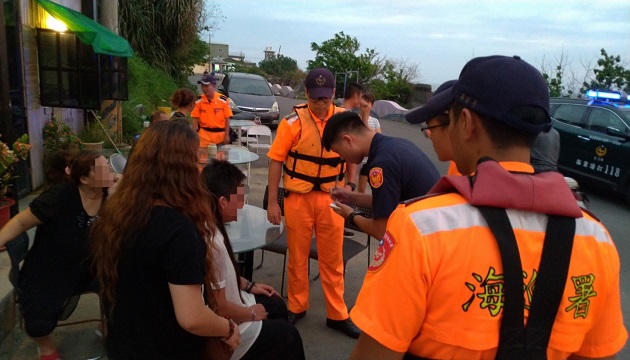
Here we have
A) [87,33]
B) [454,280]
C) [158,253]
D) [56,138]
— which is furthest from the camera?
[56,138]

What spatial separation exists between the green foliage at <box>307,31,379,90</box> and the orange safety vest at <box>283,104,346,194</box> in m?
24.0

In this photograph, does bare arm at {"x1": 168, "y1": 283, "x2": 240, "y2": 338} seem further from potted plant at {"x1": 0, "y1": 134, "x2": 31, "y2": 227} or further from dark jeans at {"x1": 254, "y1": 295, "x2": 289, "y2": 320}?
potted plant at {"x1": 0, "y1": 134, "x2": 31, "y2": 227}

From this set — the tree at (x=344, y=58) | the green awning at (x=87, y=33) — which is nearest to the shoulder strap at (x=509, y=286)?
the green awning at (x=87, y=33)

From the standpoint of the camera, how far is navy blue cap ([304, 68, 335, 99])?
3.47 m

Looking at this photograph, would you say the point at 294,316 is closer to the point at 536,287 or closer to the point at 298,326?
the point at 298,326

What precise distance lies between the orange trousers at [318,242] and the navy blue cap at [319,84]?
710 millimetres

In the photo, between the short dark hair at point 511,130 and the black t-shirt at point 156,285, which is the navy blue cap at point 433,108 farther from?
the black t-shirt at point 156,285

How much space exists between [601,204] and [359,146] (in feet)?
23.4

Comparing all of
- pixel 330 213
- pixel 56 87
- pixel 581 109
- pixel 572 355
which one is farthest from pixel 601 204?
pixel 56 87

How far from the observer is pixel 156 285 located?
179 centimetres

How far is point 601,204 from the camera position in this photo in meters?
8.25

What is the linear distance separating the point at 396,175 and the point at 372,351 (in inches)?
62.1

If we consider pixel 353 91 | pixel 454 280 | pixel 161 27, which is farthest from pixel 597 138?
pixel 161 27

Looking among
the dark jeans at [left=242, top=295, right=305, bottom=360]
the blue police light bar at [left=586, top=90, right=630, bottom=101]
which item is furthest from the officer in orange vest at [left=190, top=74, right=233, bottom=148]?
the blue police light bar at [left=586, top=90, right=630, bottom=101]
